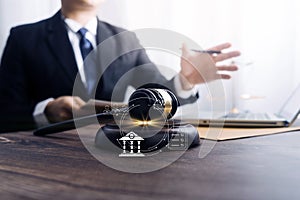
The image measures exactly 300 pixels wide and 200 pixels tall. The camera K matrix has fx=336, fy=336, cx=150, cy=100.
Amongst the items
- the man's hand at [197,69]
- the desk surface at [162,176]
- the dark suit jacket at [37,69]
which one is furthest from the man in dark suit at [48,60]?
the desk surface at [162,176]

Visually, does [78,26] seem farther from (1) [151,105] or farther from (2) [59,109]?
(1) [151,105]

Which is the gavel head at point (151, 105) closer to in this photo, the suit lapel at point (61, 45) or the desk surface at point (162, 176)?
the desk surface at point (162, 176)

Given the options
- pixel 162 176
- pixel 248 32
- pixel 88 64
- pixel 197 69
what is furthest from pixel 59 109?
pixel 162 176

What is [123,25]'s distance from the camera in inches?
57.1

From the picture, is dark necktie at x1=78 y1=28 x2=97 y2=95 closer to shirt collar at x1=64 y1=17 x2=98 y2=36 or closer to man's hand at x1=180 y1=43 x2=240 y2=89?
shirt collar at x1=64 y1=17 x2=98 y2=36

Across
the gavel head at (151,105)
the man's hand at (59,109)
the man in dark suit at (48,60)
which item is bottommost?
the man's hand at (59,109)

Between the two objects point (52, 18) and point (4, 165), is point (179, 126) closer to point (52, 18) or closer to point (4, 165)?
point (4, 165)

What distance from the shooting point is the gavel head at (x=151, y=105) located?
404mm

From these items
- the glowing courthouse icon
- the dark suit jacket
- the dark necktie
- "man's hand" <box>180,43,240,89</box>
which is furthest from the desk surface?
the dark suit jacket

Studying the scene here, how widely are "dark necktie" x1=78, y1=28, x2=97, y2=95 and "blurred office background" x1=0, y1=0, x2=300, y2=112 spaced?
0.13 meters

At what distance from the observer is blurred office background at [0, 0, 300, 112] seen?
51.3 inches

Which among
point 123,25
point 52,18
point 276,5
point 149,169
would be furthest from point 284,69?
point 149,169

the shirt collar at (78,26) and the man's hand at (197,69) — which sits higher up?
the shirt collar at (78,26)

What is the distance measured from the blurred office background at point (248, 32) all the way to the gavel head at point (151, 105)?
935mm
